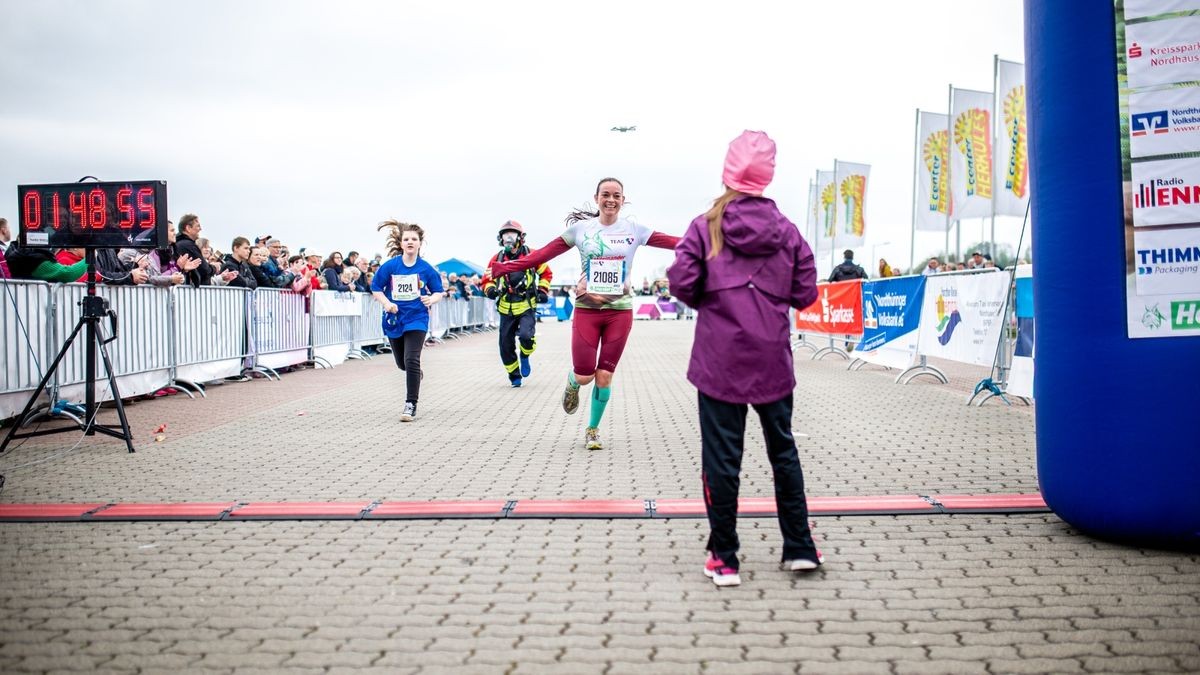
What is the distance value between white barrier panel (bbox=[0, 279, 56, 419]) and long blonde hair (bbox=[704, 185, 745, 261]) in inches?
307

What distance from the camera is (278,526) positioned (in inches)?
193

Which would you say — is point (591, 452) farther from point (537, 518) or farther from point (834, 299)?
point (834, 299)

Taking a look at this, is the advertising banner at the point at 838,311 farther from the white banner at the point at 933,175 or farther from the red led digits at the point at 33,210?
the red led digits at the point at 33,210

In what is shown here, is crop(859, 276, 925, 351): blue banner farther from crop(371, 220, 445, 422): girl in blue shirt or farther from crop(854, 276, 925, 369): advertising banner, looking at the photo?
crop(371, 220, 445, 422): girl in blue shirt

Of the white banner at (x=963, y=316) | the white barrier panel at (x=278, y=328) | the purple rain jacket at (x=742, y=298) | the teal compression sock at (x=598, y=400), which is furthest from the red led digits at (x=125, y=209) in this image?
the white banner at (x=963, y=316)

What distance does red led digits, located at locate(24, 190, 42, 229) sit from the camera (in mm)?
7898

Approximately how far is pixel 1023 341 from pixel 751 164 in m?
7.15

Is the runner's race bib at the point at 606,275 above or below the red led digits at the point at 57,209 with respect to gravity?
below

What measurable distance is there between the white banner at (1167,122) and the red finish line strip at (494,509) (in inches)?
80.1

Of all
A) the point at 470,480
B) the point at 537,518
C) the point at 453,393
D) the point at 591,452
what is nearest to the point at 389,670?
the point at 537,518

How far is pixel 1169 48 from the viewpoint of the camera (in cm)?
421

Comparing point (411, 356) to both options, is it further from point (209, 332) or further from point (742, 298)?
point (742, 298)

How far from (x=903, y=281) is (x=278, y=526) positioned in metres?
11.3

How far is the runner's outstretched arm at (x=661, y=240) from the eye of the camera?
7359 millimetres
